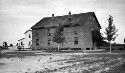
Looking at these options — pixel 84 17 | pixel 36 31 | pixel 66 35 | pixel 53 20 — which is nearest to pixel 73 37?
pixel 66 35

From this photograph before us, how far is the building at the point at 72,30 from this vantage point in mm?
49938

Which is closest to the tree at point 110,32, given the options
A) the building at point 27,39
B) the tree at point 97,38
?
the tree at point 97,38

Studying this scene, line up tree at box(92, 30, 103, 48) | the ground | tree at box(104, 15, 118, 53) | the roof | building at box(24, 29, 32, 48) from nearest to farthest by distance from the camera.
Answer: the ground, tree at box(104, 15, 118, 53), tree at box(92, 30, 103, 48), the roof, building at box(24, 29, 32, 48)

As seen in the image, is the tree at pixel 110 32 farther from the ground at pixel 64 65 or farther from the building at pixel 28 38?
the building at pixel 28 38

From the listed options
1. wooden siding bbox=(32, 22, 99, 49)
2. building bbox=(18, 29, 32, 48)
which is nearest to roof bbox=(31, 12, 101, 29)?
wooden siding bbox=(32, 22, 99, 49)

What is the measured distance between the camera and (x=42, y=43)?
58000 millimetres

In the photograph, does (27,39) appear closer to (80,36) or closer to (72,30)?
(72,30)

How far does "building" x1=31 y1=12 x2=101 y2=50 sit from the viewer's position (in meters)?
49.9

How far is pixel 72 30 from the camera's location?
2029 inches

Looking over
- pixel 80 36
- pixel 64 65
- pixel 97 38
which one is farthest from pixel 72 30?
pixel 64 65

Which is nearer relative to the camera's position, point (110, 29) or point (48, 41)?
point (110, 29)

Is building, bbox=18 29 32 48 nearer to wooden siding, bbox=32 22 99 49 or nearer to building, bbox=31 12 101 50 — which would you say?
building, bbox=31 12 101 50

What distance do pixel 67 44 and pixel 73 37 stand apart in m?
2.58

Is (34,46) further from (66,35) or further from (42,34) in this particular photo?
(66,35)
